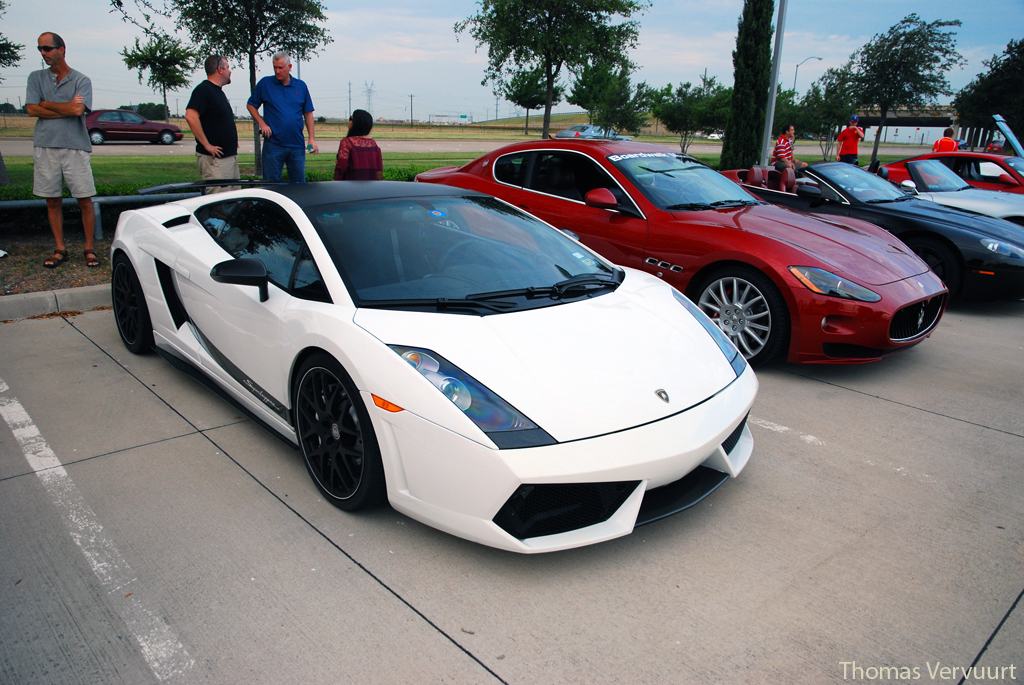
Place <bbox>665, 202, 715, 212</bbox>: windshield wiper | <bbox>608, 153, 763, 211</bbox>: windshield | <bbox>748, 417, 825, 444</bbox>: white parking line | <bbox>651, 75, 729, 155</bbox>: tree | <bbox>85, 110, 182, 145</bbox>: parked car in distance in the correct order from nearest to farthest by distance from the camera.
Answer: <bbox>748, 417, 825, 444</bbox>: white parking line
<bbox>665, 202, 715, 212</bbox>: windshield wiper
<bbox>608, 153, 763, 211</bbox>: windshield
<bbox>85, 110, 182, 145</bbox>: parked car in distance
<bbox>651, 75, 729, 155</bbox>: tree

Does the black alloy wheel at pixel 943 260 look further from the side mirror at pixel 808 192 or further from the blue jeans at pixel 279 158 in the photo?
the blue jeans at pixel 279 158

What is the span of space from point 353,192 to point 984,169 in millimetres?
10154

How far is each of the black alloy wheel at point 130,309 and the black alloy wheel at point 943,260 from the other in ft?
21.1

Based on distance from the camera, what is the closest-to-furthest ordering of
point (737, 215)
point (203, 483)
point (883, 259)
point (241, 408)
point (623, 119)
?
point (203, 483), point (241, 408), point (883, 259), point (737, 215), point (623, 119)

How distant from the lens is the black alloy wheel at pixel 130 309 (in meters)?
4.30

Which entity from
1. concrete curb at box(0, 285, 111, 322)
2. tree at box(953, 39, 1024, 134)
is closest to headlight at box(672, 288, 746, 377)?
concrete curb at box(0, 285, 111, 322)

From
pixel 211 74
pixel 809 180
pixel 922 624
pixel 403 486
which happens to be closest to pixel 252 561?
pixel 403 486

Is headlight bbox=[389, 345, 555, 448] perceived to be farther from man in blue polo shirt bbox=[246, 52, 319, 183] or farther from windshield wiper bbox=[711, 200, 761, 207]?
man in blue polo shirt bbox=[246, 52, 319, 183]

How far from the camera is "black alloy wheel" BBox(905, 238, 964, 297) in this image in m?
6.45

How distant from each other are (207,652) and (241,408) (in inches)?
61.1

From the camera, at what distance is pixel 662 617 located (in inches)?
87.9

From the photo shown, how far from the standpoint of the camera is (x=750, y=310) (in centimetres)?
459

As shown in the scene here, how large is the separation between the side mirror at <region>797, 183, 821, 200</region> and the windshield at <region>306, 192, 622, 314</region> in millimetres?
4238

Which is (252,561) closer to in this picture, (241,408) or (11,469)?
(241,408)
